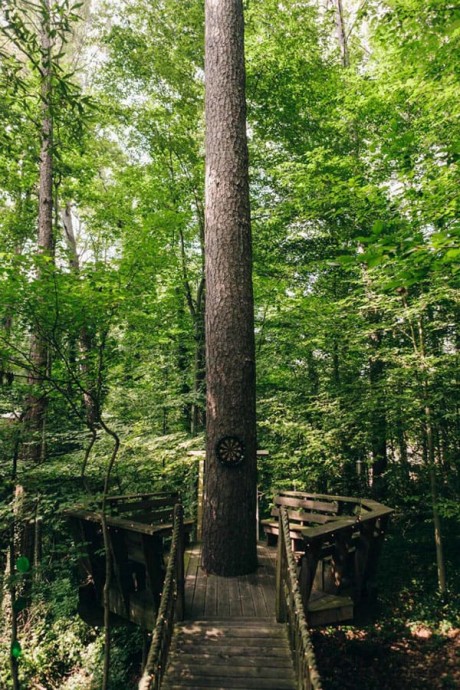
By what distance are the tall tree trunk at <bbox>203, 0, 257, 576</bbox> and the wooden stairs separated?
1.09m

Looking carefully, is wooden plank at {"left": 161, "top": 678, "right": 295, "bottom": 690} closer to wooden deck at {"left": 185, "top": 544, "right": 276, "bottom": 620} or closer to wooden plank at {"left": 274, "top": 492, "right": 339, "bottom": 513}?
wooden deck at {"left": 185, "top": 544, "right": 276, "bottom": 620}

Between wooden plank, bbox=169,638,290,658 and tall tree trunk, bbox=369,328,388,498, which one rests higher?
tall tree trunk, bbox=369,328,388,498

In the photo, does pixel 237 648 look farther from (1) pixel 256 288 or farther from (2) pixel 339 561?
(1) pixel 256 288

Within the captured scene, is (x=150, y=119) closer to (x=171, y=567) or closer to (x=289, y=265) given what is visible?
(x=289, y=265)

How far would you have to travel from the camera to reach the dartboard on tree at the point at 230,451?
487cm

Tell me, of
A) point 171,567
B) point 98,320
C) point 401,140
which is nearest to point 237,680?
point 171,567

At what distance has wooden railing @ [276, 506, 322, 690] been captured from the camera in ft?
7.21

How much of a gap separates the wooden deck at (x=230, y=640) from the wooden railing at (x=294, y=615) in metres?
0.14

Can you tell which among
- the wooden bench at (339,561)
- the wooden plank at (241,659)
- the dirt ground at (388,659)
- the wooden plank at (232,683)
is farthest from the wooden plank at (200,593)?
the dirt ground at (388,659)

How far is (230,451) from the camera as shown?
4.88 m

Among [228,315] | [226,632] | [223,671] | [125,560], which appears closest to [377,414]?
[228,315]

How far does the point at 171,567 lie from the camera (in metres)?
Answer: 3.36

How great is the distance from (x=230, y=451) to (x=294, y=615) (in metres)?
2.10

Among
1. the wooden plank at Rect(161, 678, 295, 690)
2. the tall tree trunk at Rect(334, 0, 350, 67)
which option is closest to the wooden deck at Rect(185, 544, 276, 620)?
the wooden plank at Rect(161, 678, 295, 690)
